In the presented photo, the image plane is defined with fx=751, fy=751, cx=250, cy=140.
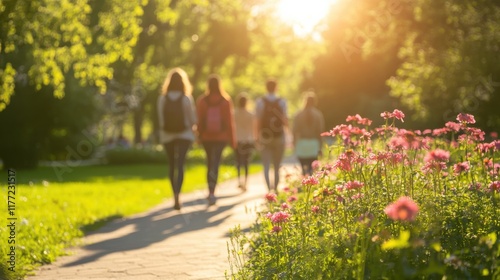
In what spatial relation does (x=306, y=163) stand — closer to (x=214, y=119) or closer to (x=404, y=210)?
(x=214, y=119)

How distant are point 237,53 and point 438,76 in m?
24.8

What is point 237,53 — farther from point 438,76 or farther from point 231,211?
point 231,211

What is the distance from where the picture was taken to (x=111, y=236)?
10219 millimetres

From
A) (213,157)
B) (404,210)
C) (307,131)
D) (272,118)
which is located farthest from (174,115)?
(404,210)

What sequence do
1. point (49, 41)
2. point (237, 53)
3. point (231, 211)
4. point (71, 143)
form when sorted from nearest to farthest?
point (49, 41) < point (231, 211) < point (71, 143) < point (237, 53)

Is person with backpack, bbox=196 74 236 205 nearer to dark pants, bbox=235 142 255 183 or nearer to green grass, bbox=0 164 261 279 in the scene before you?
green grass, bbox=0 164 261 279

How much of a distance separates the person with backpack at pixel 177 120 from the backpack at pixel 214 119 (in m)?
0.58

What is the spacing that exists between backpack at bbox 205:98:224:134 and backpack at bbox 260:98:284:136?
113cm

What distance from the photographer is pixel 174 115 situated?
12.2 metres

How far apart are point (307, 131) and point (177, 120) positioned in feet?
8.97

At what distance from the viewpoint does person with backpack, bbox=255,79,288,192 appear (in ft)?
45.4

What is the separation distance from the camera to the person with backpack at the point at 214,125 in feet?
42.7

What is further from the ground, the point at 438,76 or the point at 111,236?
the point at 438,76

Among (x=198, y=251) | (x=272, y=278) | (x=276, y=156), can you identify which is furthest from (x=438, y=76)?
(x=272, y=278)
